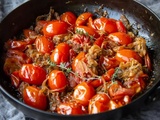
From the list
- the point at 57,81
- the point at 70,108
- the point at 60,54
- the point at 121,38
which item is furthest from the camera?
the point at 121,38

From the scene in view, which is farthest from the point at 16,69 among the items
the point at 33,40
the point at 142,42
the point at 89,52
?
the point at 142,42

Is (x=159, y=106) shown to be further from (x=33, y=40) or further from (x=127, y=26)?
(x=33, y=40)

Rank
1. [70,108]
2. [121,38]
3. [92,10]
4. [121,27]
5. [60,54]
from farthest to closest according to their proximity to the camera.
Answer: [92,10], [121,27], [121,38], [60,54], [70,108]

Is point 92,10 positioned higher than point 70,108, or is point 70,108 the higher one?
point 92,10

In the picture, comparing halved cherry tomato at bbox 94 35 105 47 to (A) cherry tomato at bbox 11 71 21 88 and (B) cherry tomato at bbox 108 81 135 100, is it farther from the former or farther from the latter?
(A) cherry tomato at bbox 11 71 21 88

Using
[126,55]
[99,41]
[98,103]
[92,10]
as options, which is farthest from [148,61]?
[92,10]

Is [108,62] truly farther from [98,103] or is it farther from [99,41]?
[98,103]

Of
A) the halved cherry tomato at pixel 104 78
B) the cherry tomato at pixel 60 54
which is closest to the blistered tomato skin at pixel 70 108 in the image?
the halved cherry tomato at pixel 104 78
